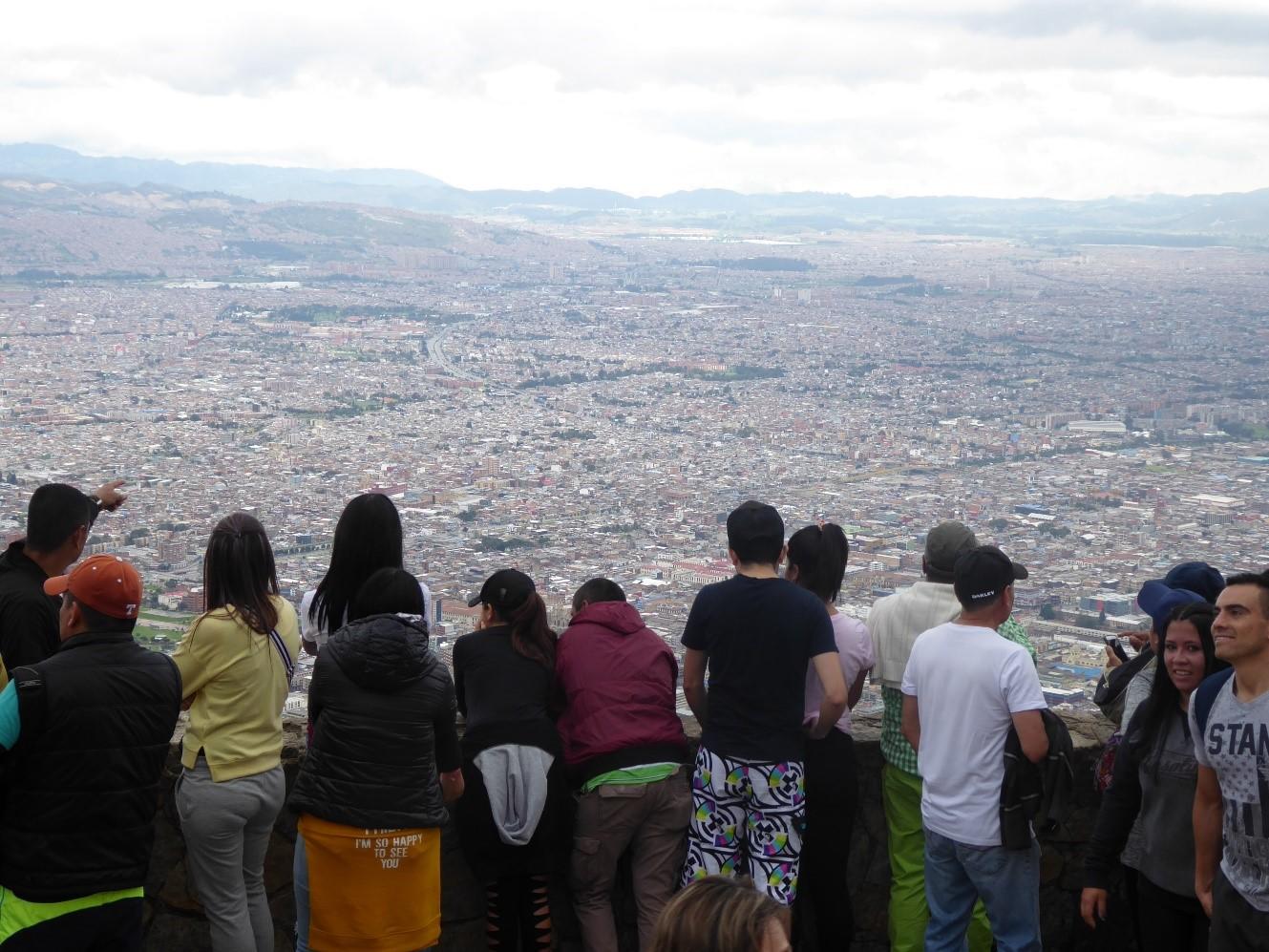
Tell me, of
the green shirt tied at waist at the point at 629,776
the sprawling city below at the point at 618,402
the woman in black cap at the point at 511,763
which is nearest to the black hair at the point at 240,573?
the woman in black cap at the point at 511,763

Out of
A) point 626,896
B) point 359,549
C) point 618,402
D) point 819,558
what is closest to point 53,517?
point 359,549

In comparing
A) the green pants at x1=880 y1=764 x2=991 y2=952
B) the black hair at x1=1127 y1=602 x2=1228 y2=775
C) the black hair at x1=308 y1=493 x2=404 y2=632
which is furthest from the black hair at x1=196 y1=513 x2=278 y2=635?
the black hair at x1=1127 y1=602 x2=1228 y2=775

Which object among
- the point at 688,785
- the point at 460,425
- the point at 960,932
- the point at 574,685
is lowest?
the point at 460,425

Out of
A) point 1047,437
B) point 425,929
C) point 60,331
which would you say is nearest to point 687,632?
point 425,929

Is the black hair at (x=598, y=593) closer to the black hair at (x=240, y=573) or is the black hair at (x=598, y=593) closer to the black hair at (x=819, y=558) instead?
the black hair at (x=819, y=558)

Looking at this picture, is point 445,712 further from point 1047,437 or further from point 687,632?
point 1047,437

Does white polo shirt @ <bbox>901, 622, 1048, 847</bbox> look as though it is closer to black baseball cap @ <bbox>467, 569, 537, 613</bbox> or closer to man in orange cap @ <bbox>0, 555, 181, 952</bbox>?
black baseball cap @ <bbox>467, 569, 537, 613</bbox>
